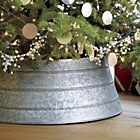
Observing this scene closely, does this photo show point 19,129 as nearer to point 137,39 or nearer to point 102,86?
point 102,86

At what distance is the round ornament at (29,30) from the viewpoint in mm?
850

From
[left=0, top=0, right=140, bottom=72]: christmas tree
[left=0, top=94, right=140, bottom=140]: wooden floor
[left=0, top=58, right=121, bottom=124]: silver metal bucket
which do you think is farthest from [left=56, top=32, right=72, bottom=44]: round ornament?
[left=0, top=94, right=140, bottom=140]: wooden floor

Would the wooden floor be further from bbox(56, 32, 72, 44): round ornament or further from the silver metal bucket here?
bbox(56, 32, 72, 44): round ornament

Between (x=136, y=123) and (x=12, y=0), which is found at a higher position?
(x=12, y=0)

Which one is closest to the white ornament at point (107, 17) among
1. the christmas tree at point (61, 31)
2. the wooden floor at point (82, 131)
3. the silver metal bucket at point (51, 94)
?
the christmas tree at point (61, 31)

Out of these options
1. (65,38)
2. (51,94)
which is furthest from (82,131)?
(65,38)

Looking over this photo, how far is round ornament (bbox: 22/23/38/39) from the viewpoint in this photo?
2.79 feet

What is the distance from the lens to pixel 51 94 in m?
0.92

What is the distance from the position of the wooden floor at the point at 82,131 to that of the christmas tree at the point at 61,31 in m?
0.15

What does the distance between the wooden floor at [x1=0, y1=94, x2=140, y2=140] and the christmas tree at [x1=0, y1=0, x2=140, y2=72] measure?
0.15 m

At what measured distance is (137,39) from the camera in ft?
3.22

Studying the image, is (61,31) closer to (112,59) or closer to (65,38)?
(65,38)

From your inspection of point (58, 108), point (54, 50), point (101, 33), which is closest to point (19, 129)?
point (58, 108)

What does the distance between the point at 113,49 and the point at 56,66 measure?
0.55 feet
